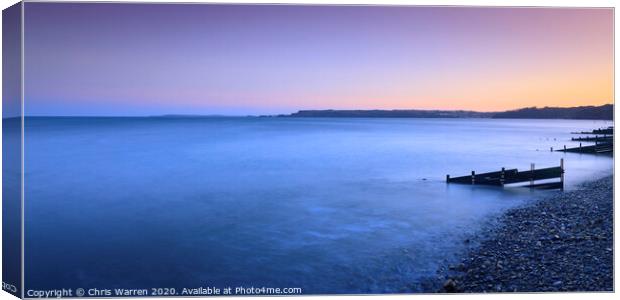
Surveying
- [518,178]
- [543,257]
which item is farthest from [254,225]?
[518,178]

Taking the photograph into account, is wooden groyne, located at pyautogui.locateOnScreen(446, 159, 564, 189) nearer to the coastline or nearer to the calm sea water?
the calm sea water

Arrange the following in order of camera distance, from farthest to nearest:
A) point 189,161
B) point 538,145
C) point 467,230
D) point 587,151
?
1. point 538,145
2. point 189,161
3. point 587,151
4. point 467,230

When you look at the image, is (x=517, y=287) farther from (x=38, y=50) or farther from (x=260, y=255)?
(x=38, y=50)

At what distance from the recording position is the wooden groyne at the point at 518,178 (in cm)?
922

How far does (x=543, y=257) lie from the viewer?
216 inches

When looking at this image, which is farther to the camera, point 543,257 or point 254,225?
point 254,225

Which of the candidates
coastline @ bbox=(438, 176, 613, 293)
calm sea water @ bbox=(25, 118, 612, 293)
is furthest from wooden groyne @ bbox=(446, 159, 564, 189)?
A: coastline @ bbox=(438, 176, 613, 293)

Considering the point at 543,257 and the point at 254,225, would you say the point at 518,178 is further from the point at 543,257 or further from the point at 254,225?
the point at 254,225

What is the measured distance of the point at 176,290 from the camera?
525cm

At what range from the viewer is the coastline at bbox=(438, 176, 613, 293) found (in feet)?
16.7

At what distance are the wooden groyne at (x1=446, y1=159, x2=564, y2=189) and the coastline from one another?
2300 mm

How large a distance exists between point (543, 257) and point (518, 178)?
168 inches

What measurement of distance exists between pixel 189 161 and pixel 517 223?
34.8 feet

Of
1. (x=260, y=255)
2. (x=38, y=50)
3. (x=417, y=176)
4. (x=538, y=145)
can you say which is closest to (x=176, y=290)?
(x=260, y=255)
